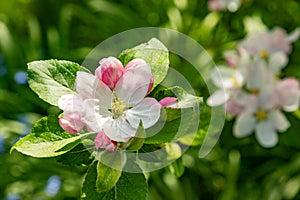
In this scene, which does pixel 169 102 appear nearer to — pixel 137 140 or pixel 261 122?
pixel 137 140

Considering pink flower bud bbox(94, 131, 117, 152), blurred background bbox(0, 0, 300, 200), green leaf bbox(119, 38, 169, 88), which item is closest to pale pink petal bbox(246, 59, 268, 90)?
blurred background bbox(0, 0, 300, 200)

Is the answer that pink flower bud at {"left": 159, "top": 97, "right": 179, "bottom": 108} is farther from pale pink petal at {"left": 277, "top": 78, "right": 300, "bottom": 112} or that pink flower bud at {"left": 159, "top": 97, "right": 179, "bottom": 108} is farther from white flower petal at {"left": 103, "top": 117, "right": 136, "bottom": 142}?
pale pink petal at {"left": 277, "top": 78, "right": 300, "bottom": 112}

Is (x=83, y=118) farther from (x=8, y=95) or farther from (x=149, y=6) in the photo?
(x=149, y=6)

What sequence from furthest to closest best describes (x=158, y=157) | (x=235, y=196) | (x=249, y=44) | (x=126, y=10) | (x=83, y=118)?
(x=126, y=10)
(x=235, y=196)
(x=249, y=44)
(x=158, y=157)
(x=83, y=118)

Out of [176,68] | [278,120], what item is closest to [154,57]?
[278,120]

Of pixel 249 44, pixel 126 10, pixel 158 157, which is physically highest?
pixel 158 157

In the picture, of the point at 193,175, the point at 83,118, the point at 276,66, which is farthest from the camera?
the point at 193,175

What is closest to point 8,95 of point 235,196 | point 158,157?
point 235,196
